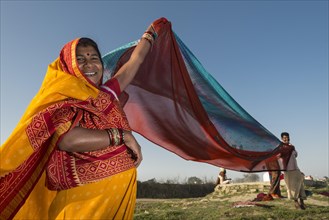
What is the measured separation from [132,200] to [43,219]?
566 mm

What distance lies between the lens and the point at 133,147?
194 cm

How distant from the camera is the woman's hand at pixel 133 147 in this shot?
6.34 feet

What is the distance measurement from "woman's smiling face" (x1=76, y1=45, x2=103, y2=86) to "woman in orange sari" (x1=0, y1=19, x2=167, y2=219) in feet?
0.26

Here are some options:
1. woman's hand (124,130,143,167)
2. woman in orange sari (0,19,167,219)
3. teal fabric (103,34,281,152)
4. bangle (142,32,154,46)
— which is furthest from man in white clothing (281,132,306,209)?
woman in orange sari (0,19,167,219)

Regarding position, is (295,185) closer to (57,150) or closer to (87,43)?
(87,43)

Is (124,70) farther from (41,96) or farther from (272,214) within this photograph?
(272,214)

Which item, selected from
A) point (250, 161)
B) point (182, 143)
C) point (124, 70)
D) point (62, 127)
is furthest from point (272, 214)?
point (62, 127)

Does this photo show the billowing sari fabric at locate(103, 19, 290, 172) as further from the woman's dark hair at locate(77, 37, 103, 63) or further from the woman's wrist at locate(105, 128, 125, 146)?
the woman's wrist at locate(105, 128, 125, 146)

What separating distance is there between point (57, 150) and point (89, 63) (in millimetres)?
598

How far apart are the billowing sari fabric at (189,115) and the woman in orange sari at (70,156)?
1.52 m

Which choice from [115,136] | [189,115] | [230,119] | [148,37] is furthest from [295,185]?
[115,136]

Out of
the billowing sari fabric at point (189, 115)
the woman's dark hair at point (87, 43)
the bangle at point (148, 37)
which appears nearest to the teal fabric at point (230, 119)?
the billowing sari fabric at point (189, 115)

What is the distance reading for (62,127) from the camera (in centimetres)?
180

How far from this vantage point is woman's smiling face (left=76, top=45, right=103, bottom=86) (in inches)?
82.9
